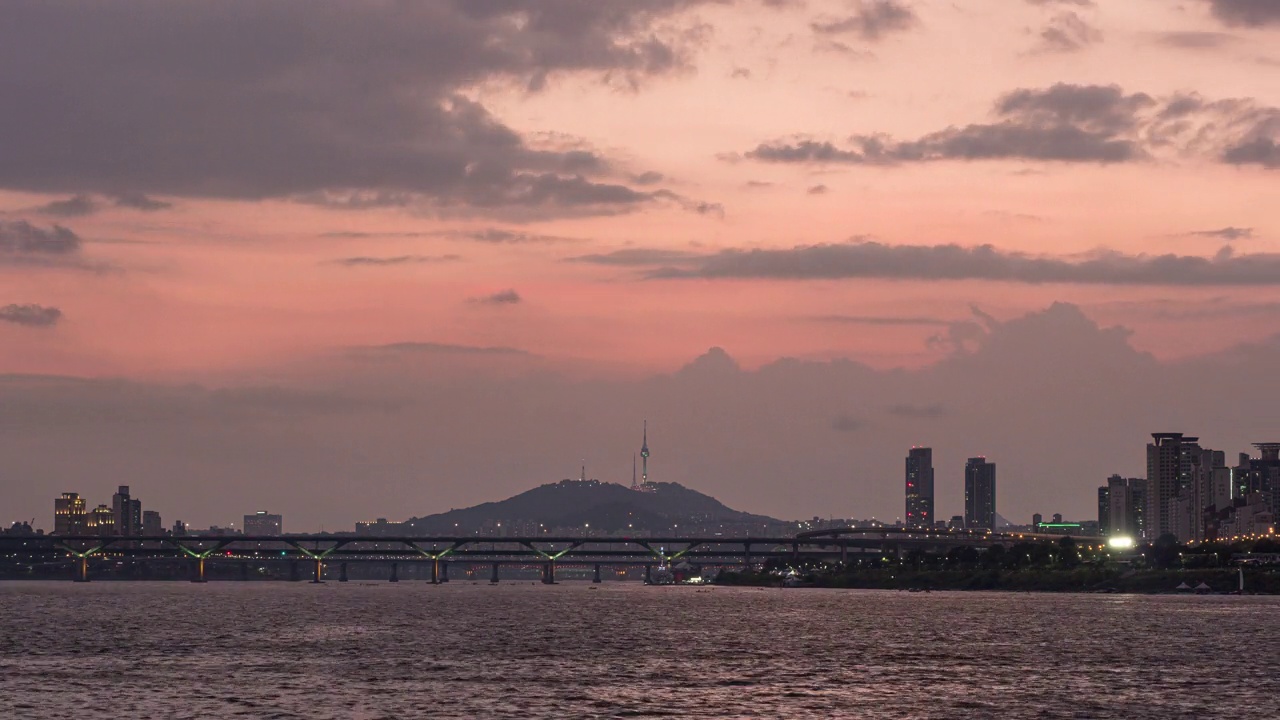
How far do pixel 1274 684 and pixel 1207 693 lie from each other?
25.2 ft

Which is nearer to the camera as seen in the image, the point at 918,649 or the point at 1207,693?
the point at 1207,693

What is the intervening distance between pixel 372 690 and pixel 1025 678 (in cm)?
4334

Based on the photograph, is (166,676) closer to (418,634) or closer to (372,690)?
(372,690)

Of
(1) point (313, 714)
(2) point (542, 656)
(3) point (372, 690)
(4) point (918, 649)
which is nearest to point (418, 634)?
(2) point (542, 656)

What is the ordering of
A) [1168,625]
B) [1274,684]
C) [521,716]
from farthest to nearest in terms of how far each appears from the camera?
[1168,625] < [1274,684] < [521,716]

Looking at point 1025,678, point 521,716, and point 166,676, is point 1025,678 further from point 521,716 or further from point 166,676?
point 166,676

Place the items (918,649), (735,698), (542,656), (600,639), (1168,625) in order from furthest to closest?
1. (1168,625)
2. (600,639)
3. (918,649)
4. (542,656)
5. (735,698)

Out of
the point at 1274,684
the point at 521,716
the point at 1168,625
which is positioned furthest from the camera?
the point at 1168,625

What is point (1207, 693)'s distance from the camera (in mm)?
101250

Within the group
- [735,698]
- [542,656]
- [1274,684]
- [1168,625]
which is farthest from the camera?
[1168,625]

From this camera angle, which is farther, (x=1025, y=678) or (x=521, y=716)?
(x=1025, y=678)

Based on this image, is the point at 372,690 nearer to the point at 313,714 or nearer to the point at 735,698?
the point at 313,714

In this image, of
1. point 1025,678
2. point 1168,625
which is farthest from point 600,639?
point 1168,625

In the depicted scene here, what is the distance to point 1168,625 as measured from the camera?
7274 inches
